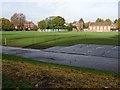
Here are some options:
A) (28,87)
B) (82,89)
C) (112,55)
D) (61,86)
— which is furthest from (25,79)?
(112,55)

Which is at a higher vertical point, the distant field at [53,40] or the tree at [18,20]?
the tree at [18,20]

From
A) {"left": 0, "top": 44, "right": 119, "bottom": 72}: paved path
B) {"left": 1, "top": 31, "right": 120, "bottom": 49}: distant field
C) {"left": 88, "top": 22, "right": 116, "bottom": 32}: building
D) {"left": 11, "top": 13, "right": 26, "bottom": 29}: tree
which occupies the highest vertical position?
{"left": 11, "top": 13, "right": 26, "bottom": 29}: tree

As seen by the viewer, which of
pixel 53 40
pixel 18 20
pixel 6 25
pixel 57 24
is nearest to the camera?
pixel 53 40

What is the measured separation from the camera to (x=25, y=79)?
6828 mm

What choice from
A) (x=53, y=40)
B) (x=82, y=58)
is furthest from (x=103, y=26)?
(x=82, y=58)

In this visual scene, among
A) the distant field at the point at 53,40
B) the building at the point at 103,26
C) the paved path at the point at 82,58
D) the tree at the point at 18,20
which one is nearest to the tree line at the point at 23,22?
A: the tree at the point at 18,20

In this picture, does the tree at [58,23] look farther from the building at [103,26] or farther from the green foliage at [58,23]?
the building at [103,26]

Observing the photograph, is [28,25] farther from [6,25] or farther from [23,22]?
[6,25]

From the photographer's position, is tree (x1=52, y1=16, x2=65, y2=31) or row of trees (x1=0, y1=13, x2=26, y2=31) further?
row of trees (x1=0, y1=13, x2=26, y2=31)

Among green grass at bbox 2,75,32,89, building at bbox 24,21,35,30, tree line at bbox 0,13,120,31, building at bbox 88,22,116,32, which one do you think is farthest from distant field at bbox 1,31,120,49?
building at bbox 24,21,35,30

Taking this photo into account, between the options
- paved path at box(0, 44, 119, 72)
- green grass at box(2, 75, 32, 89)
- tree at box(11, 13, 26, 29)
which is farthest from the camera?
tree at box(11, 13, 26, 29)

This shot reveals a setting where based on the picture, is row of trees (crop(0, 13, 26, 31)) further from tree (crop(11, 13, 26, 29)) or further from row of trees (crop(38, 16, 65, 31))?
row of trees (crop(38, 16, 65, 31))

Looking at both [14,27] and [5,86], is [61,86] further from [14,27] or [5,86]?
[14,27]

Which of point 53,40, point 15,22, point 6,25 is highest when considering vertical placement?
point 15,22
